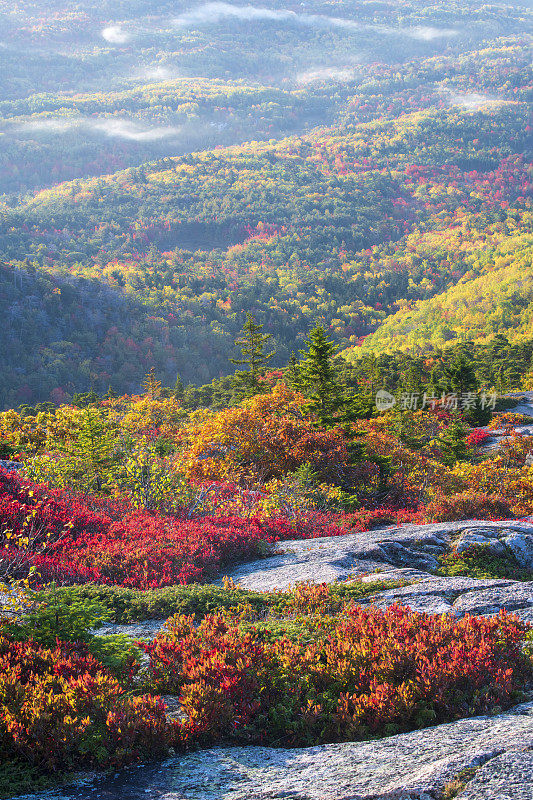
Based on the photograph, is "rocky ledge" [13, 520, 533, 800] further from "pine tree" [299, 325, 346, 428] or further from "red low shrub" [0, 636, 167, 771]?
"pine tree" [299, 325, 346, 428]

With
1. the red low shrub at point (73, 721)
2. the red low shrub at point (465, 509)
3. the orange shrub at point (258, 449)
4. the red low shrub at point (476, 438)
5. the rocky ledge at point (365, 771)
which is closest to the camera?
the rocky ledge at point (365, 771)

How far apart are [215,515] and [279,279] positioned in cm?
16977

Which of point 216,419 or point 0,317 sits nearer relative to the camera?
point 216,419

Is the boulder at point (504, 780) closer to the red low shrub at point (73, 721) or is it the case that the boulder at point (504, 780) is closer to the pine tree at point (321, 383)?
the red low shrub at point (73, 721)

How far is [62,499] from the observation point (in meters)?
11.5

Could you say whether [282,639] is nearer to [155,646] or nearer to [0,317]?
[155,646]

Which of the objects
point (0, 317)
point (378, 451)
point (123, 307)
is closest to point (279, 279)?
point (123, 307)

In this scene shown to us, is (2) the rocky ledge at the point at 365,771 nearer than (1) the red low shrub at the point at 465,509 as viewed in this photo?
Yes

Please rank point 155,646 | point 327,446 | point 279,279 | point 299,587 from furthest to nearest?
point 279,279 → point 327,446 → point 299,587 → point 155,646

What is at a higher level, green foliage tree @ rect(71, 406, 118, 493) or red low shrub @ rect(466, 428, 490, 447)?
green foliage tree @ rect(71, 406, 118, 493)

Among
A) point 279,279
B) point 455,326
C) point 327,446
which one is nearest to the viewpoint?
point 327,446

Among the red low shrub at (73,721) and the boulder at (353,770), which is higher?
the red low shrub at (73,721)

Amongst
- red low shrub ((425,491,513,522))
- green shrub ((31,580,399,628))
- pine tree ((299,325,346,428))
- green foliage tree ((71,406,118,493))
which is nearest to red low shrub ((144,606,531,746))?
green shrub ((31,580,399,628))

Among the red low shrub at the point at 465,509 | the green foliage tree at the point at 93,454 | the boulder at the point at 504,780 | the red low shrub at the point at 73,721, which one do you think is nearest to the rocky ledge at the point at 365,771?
the boulder at the point at 504,780
